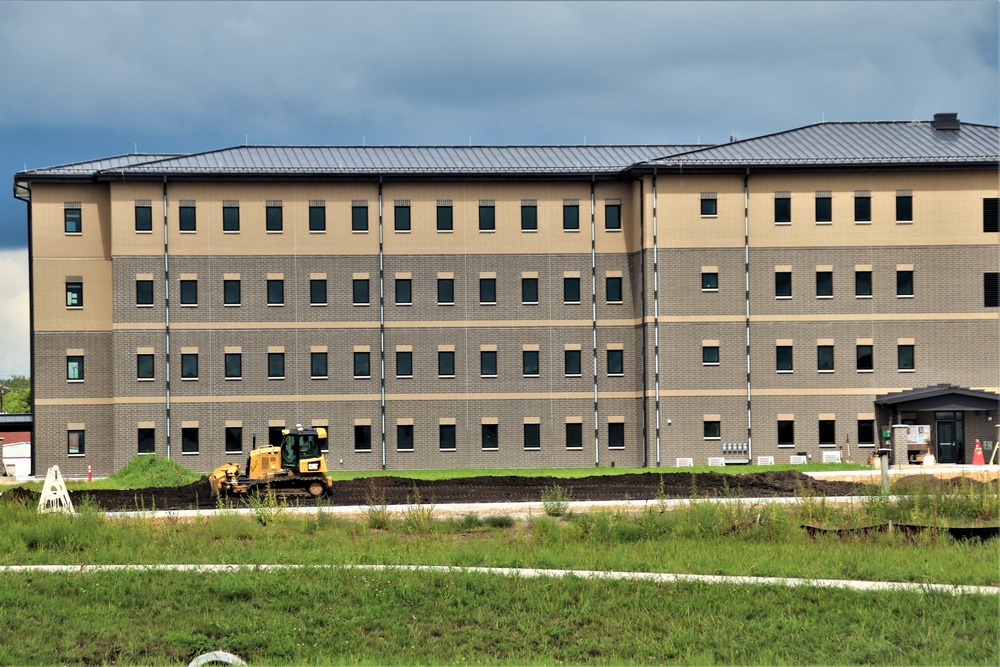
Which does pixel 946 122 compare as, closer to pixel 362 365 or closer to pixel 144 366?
pixel 362 365

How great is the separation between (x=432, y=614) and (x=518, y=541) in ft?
18.9

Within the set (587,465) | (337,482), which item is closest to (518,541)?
(337,482)

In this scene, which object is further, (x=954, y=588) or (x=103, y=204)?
(x=103, y=204)

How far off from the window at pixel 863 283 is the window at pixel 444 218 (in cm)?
1786

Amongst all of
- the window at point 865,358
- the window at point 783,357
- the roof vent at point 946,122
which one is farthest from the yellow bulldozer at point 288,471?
the roof vent at point 946,122

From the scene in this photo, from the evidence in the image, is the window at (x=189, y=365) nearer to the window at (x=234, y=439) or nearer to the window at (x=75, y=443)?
the window at (x=234, y=439)

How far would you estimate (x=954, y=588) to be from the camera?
1706 cm

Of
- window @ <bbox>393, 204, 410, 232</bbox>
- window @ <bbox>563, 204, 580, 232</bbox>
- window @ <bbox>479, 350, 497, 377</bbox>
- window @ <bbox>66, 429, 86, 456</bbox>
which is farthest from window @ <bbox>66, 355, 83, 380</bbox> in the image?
window @ <bbox>563, 204, 580, 232</bbox>

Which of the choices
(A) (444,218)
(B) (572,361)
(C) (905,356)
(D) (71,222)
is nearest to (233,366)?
(D) (71,222)

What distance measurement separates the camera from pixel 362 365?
51.1 meters

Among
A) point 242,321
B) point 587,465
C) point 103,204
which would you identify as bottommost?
point 587,465

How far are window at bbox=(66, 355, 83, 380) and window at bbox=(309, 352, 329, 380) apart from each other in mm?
10166

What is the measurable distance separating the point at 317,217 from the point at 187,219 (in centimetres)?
564

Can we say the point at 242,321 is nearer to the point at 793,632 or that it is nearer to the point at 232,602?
the point at 232,602
